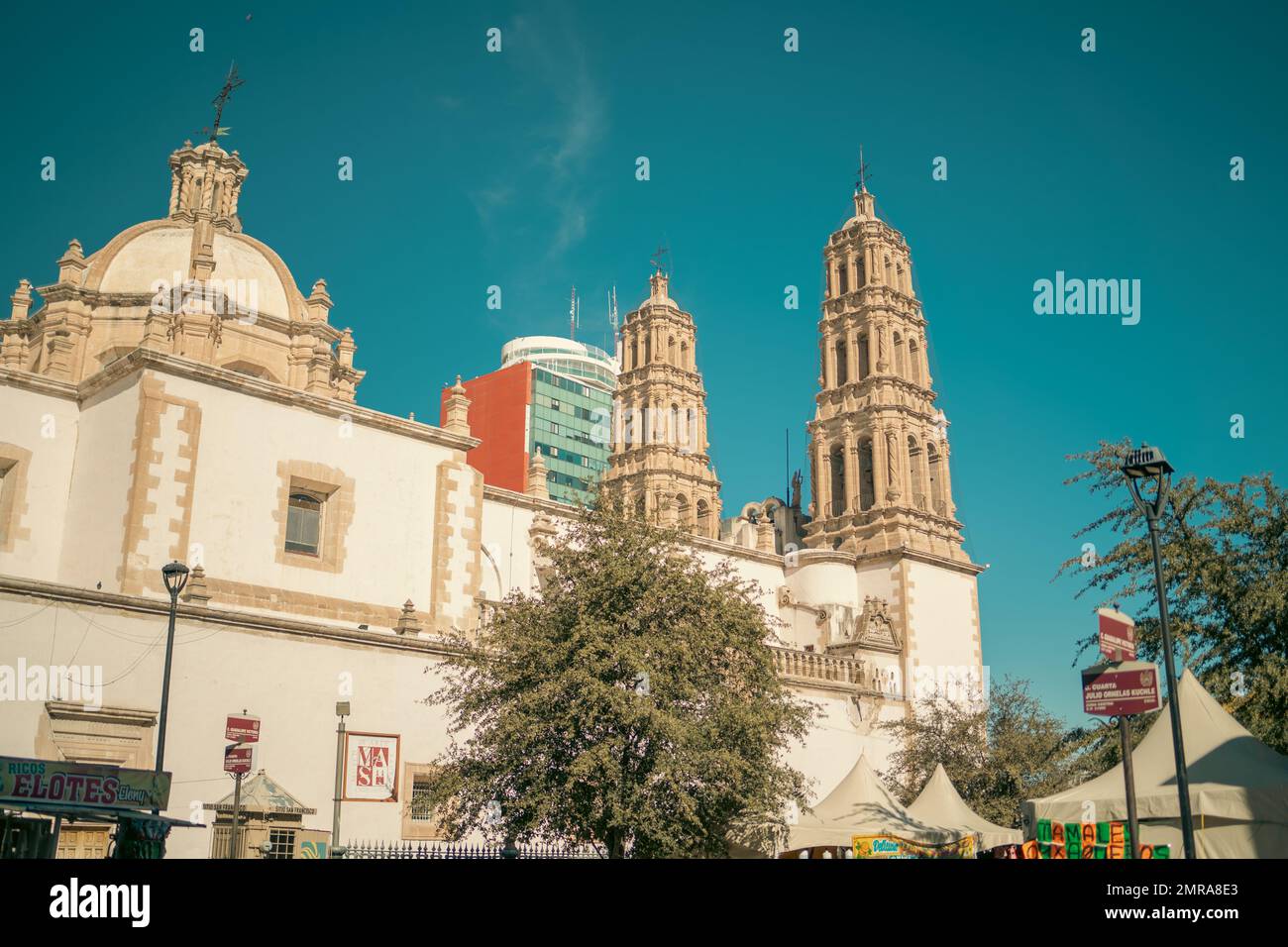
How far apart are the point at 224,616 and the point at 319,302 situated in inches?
588

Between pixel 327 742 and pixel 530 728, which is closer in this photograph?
pixel 530 728

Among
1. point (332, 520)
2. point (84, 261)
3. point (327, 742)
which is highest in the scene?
point (84, 261)

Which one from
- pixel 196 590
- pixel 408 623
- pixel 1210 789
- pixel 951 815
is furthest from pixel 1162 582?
pixel 196 590

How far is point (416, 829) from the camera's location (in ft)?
78.7

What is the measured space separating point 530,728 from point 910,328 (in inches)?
1210

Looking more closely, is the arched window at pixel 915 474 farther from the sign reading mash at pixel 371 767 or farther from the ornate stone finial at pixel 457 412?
the sign reading mash at pixel 371 767

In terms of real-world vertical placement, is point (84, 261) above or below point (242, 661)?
above

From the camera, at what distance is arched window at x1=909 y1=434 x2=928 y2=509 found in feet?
143

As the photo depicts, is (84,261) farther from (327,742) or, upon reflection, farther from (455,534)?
(327,742)

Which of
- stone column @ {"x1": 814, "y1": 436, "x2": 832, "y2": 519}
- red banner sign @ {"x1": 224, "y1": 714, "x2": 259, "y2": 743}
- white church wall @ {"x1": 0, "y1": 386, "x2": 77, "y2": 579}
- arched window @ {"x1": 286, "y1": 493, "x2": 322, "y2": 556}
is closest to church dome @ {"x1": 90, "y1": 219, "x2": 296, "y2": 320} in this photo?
white church wall @ {"x1": 0, "y1": 386, "x2": 77, "y2": 579}

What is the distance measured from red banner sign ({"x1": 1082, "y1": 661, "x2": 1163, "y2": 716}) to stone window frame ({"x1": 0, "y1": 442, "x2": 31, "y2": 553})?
76.0 ft
